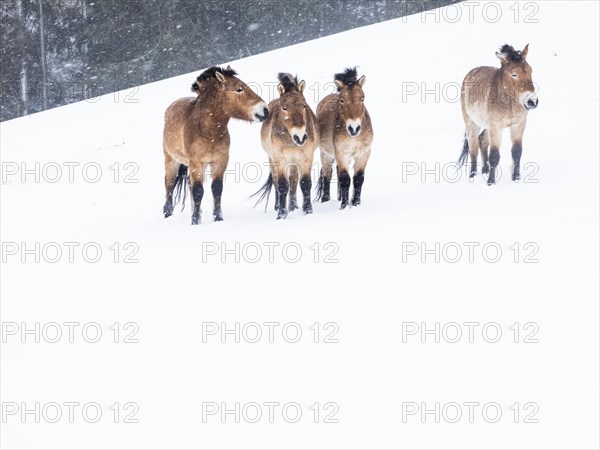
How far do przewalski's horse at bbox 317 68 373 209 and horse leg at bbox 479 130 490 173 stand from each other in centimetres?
222

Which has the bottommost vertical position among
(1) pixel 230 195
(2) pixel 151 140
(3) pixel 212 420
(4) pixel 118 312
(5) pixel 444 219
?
(3) pixel 212 420

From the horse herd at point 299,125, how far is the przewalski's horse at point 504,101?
0.01 m

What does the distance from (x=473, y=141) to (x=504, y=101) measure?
1473mm

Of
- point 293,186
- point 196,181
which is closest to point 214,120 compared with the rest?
point 196,181

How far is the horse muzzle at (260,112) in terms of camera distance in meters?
9.51

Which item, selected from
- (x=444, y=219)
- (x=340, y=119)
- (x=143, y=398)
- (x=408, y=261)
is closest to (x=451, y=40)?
(x=340, y=119)

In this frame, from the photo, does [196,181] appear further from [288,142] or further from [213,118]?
[288,142]

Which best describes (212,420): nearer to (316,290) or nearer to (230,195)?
(316,290)

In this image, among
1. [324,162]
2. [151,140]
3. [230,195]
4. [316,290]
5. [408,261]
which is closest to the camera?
[316,290]

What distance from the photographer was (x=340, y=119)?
32.2ft

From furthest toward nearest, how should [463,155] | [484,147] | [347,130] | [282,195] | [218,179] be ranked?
[463,155] < [484,147] < [218,179] < [282,195] < [347,130]

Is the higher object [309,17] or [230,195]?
[309,17]

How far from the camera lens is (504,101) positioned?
33.4 feet

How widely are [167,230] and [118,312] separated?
11.7ft
